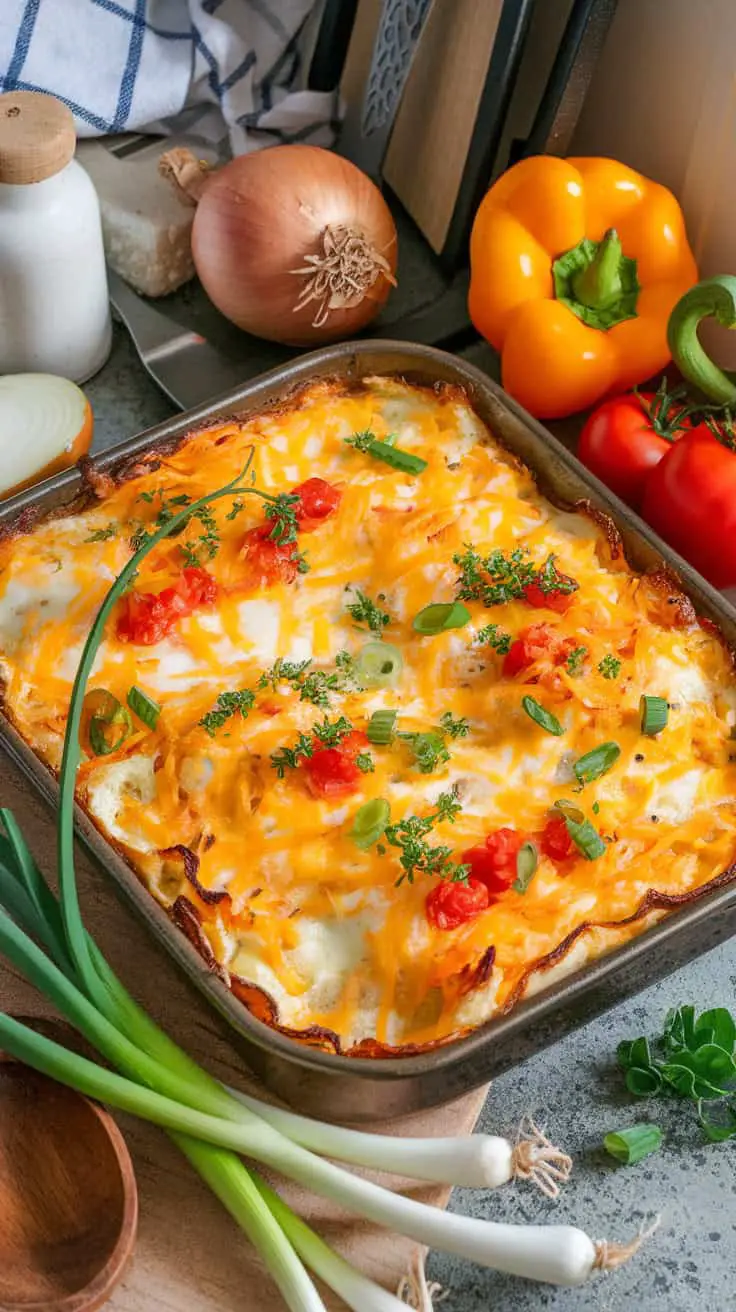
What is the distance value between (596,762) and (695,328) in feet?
4.11

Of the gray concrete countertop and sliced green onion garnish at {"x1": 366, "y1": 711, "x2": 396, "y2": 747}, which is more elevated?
sliced green onion garnish at {"x1": 366, "y1": 711, "x2": 396, "y2": 747}

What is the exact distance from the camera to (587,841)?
263 cm

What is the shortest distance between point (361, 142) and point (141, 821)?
2408 mm

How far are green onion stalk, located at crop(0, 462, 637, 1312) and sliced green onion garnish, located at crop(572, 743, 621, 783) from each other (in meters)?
0.70

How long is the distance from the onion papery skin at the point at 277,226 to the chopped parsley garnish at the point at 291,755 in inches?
55.6

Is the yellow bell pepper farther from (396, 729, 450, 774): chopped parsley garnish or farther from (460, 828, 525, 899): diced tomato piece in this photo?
(460, 828, 525, 899): diced tomato piece

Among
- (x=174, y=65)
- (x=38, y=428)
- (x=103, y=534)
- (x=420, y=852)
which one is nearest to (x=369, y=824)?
(x=420, y=852)

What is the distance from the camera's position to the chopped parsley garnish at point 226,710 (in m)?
2.77

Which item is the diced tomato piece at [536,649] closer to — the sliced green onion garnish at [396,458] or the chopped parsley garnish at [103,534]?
the sliced green onion garnish at [396,458]

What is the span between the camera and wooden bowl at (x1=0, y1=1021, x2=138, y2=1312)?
2305 millimetres

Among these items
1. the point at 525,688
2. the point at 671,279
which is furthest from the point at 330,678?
the point at 671,279

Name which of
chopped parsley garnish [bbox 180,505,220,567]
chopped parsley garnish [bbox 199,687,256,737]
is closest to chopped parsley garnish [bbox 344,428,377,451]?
chopped parsley garnish [bbox 180,505,220,567]

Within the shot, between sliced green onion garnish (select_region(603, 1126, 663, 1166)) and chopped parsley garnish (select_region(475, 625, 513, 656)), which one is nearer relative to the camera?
sliced green onion garnish (select_region(603, 1126, 663, 1166))

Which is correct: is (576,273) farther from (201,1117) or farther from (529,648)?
(201,1117)
